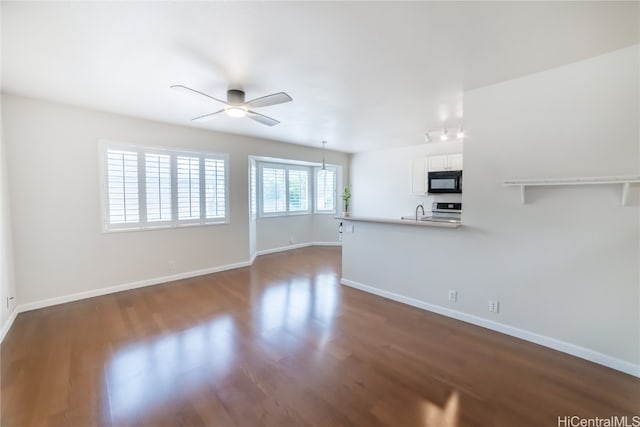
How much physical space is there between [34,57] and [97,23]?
1034 millimetres

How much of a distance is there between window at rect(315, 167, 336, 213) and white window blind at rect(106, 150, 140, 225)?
4519 mm

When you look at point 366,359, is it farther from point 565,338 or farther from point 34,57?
point 34,57

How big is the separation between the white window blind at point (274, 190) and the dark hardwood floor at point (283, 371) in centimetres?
353

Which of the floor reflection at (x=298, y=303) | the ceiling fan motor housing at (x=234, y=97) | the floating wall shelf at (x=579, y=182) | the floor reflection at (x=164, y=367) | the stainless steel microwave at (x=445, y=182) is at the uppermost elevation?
the ceiling fan motor housing at (x=234, y=97)

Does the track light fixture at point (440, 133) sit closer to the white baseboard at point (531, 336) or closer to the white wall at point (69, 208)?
the white baseboard at point (531, 336)

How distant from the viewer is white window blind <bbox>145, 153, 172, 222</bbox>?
4152mm

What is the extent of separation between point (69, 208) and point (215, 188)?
2.02 metres

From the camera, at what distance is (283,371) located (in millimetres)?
2176

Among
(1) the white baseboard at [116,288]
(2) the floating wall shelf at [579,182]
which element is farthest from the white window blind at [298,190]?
(2) the floating wall shelf at [579,182]

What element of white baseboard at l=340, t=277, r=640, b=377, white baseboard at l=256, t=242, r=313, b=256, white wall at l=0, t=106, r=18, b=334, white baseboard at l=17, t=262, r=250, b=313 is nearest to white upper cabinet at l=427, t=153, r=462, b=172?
white baseboard at l=340, t=277, r=640, b=377

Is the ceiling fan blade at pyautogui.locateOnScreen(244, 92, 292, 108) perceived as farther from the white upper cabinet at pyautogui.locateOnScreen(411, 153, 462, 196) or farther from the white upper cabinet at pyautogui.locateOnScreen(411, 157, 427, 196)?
the white upper cabinet at pyautogui.locateOnScreen(411, 157, 427, 196)

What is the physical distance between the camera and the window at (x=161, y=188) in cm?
385

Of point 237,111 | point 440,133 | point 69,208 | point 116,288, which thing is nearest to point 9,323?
point 116,288

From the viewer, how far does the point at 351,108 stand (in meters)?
3.61
